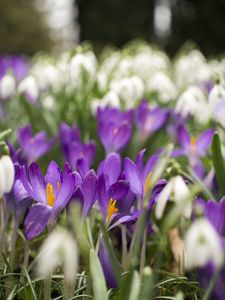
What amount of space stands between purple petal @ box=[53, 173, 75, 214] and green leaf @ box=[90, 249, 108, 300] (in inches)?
6.6

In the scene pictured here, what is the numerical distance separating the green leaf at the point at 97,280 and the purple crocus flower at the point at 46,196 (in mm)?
176

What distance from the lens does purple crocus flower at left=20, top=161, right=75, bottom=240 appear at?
54.4 inches

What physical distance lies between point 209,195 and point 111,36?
16159 mm

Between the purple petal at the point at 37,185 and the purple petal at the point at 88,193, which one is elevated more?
the purple petal at the point at 37,185

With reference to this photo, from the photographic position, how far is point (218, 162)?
1.87m

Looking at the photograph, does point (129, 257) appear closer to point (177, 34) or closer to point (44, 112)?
point (44, 112)

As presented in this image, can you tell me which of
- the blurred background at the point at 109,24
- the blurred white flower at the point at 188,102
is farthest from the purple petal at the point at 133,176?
the blurred background at the point at 109,24

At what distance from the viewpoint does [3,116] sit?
353cm

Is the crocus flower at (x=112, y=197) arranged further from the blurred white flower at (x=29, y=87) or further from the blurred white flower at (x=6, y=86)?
the blurred white flower at (x=29, y=87)

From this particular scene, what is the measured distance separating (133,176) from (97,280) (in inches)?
16.1

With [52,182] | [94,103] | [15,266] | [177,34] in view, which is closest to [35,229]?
[52,182]

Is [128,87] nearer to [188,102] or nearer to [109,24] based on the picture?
[188,102]

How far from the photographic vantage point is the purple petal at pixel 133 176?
5.08ft

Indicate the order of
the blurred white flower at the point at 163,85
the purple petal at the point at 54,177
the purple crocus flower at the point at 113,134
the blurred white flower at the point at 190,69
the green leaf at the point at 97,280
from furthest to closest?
1. the blurred white flower at the point at 190,69
2. the blurred white flower at the point at 163,85
3. the purple crocus flower at the point at 113,134
4. the purple petal at the point at 54,177
5. the green leaf at the point at 97,280
